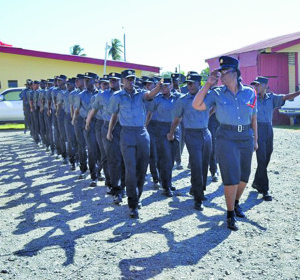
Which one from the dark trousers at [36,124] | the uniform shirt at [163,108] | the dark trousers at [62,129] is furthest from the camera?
the dark trousers at [36,124]

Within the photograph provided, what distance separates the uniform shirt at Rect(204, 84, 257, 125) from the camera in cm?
556

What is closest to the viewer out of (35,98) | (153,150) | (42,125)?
(153,150)

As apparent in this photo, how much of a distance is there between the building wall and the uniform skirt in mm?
22208

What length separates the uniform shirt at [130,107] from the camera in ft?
21.1

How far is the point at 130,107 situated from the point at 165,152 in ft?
5.06

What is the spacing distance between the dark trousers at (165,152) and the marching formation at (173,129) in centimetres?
2

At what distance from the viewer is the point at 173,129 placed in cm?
716

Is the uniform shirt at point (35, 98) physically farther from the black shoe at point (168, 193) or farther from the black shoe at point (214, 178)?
the black shoe at point (168, 193)

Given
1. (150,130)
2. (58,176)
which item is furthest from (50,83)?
(150,130)

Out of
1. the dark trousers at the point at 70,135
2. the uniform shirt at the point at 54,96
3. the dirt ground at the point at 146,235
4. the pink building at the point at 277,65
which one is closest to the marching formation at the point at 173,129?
the dark trousers at the point at 70,135

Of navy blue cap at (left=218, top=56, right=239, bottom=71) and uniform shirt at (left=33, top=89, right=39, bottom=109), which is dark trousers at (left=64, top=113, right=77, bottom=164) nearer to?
uniform shirt at (left=33, top=89, right=39, bottom=109)

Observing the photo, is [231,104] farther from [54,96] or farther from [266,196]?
[54,96]

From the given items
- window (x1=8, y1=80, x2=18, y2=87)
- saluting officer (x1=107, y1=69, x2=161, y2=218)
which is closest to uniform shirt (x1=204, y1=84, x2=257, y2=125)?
saluting officer (x1=107, y1=69, x2=161, y2=218)

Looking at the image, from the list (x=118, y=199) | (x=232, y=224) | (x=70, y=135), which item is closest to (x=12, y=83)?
(x=70, y=135)
